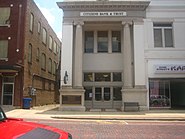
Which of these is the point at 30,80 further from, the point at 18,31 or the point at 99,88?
the point at 99,88

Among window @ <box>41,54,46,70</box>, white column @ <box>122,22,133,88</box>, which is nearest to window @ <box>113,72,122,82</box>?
white column @ <box>122,22,133,88</box>

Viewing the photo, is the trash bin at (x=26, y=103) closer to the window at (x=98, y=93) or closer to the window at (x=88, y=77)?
the window at (x=88, y=77)


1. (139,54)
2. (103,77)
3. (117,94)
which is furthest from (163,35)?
(117,94)

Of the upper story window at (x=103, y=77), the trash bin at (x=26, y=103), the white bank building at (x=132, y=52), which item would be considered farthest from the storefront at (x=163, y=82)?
the trash bin at (x=26, y=103)

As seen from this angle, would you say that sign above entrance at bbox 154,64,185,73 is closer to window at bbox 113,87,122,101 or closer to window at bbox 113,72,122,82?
window at bbox 113,72,122,82

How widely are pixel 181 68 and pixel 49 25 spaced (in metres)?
20.7

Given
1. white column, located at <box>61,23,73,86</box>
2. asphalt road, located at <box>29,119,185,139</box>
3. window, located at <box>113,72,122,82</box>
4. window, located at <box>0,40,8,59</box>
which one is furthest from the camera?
window, located at <box>113,72,122,82</box>

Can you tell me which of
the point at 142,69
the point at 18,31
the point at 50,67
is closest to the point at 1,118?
the point at 142,69

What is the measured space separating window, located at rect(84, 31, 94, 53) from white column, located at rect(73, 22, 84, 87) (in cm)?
278

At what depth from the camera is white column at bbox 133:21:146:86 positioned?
79.6 feet

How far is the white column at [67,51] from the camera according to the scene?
2466 cm

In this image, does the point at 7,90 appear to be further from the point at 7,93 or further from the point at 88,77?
the point at 88,77

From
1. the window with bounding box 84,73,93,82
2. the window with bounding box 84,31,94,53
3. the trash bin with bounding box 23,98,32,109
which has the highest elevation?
the window with bounding box 84,31,94,53

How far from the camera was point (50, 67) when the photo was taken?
38.0 meters
